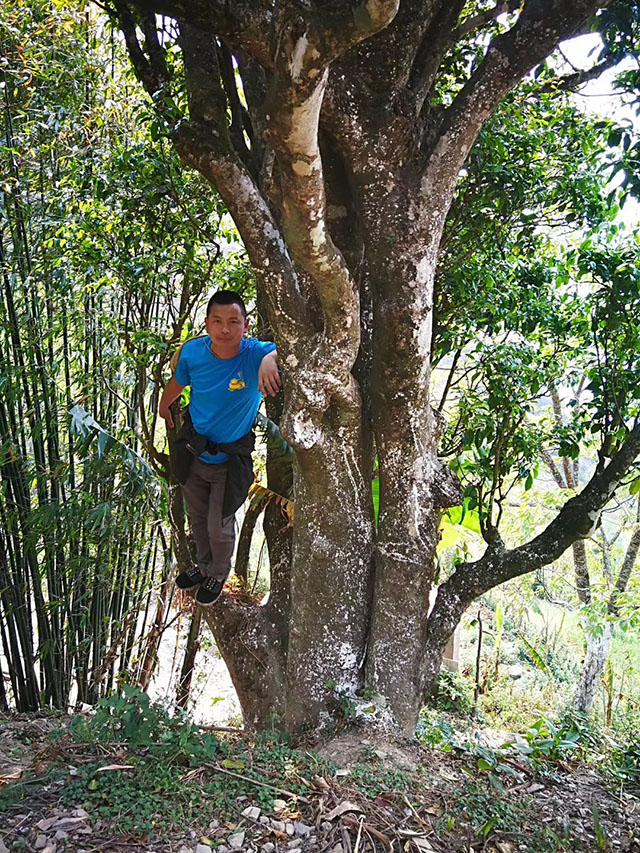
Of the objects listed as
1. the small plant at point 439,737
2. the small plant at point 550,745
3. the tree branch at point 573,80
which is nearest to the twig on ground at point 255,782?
the small plant at point 439,737

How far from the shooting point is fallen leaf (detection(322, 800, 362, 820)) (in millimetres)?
1922

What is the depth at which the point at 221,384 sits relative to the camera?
Result: 108 inches

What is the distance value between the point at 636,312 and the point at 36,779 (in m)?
2.85

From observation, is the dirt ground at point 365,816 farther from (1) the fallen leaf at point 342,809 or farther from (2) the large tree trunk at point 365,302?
(2) the large tree trunk at point 365,302

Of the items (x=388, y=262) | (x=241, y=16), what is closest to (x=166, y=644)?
(x=388, y=262)

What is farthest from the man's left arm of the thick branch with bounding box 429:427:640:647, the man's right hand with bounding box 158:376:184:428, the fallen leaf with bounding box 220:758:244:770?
the fallen leaf with bounding box 220:758:244:770

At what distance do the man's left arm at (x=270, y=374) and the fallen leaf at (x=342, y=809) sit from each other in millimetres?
1376

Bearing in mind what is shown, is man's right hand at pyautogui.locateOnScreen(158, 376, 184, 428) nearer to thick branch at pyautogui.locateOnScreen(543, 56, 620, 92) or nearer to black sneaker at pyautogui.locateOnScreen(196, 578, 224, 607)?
black sneaker at pyautogui.locateOnScreen(196, 578, 224, 607)

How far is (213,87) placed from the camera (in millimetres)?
2508

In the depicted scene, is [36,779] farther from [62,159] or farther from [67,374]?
[62,159]

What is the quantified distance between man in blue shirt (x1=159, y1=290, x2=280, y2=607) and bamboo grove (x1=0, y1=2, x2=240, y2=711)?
24cm

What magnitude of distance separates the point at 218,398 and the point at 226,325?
1.06 ft

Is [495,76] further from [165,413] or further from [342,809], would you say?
[342,809]

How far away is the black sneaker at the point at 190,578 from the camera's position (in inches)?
122
